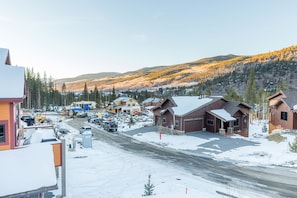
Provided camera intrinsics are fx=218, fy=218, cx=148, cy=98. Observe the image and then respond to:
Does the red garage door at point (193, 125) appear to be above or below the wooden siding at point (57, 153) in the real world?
below

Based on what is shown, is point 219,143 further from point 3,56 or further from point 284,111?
point 3,56

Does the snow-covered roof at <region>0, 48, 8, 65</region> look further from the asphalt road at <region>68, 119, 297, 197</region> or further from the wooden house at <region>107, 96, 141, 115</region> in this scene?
the wooden house at <region>107, 96, 141, 115</region>

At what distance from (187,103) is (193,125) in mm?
3988

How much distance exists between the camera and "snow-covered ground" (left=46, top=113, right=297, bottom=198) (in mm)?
12070

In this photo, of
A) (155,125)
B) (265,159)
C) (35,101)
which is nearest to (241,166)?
(265,159)

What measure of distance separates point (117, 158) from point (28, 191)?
11284 mm

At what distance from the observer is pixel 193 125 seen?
29562 mm

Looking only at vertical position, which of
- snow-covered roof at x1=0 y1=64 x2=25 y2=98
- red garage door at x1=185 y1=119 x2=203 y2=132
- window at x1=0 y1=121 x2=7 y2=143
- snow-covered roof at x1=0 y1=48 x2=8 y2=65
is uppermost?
snow-covered roof at x1=0 y1=48 x2=8 y2=65

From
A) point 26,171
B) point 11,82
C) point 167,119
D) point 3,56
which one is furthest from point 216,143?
point 3,56

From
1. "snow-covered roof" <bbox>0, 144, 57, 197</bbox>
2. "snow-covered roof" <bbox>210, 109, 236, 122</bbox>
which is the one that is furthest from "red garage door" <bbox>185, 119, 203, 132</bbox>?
"snow-covered roof" <bbox>0, 144, 57, 197</bbox>

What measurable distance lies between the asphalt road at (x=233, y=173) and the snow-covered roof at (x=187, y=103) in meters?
8.76

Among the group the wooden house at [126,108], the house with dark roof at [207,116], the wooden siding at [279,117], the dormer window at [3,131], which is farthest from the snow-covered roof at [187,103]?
the wooden house at [126,108]

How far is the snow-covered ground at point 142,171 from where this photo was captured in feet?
39.6

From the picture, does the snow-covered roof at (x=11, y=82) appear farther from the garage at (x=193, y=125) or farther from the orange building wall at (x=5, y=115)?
the garage at (x=193, y=125)
